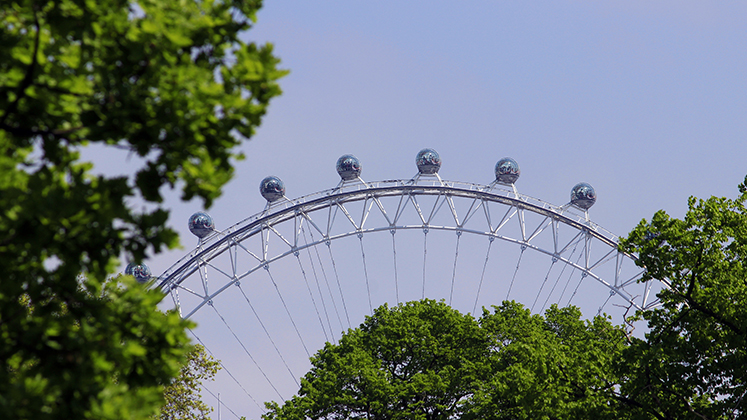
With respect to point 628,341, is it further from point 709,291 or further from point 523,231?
point 523,231

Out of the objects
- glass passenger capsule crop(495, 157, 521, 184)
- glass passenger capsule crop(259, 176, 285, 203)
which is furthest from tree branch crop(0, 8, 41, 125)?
glass passenger capsule crop(259, 176, 285, 203)

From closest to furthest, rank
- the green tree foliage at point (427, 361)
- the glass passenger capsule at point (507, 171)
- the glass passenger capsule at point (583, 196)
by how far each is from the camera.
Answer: the green tree foliage at point (427, 361) → the glass passenger capsule at point (507, 171) → the glass passenger capsule at point (583, 196)

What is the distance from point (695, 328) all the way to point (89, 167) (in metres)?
16.5

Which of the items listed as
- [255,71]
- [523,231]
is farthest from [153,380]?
[523,231]

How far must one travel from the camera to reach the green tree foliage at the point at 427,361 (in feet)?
111

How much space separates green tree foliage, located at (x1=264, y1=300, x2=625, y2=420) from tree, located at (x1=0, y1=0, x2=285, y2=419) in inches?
797

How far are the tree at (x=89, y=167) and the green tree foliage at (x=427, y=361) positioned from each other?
2024 cm

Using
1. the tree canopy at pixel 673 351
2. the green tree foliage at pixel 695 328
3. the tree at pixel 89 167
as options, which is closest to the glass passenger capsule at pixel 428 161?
the tree canopy at pixel 673 351

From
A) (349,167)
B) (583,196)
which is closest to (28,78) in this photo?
(349,167)

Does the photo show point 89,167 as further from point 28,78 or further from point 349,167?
point 349,167

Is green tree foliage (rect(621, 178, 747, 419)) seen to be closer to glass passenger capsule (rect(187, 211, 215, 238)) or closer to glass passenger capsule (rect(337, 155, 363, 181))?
glass passenger capsule (rect(337, 155, 363, 181))

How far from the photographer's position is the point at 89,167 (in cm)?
812

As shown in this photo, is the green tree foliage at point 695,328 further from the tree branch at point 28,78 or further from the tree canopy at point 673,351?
the tree branch at point 28,78

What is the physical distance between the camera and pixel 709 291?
19.7 m
